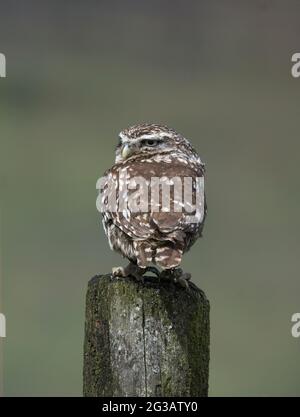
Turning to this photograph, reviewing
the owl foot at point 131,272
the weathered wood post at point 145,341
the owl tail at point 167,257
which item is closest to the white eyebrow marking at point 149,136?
the owl foot at point 131,272

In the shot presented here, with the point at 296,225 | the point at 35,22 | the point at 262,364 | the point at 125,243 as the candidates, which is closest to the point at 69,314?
the point at 262,364

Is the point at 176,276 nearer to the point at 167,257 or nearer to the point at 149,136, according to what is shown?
the point at 167,257

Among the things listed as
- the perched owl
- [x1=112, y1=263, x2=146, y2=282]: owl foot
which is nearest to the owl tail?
the perched owl

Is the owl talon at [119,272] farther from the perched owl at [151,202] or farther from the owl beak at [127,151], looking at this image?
the owl beak at [127,151]

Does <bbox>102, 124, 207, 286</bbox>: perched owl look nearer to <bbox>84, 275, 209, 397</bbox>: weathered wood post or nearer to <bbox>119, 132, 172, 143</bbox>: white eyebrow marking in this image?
<bbox>119, 132, 172, 143</bbox>: white eyebrow marking

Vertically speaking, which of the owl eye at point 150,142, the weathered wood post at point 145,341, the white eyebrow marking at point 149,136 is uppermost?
the white eyebrow marking at point 149,136

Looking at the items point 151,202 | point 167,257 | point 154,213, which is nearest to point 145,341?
point 167,257

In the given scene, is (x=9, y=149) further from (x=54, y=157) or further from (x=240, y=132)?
(x=240, y=132)
